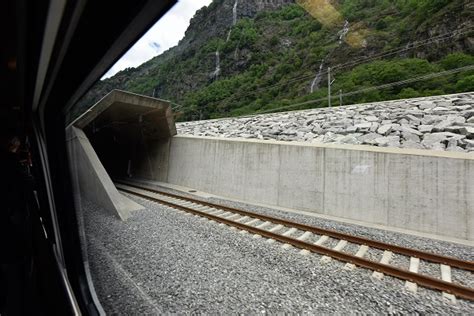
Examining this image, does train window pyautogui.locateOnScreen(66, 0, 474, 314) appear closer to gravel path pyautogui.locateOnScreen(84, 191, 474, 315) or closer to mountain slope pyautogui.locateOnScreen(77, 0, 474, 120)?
gravel path pyautogui.locateOnScreen(84, 191, 474, 315)

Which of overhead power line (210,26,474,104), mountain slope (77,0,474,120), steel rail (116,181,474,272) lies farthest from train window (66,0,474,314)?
overhead power line (210,26,474,104)

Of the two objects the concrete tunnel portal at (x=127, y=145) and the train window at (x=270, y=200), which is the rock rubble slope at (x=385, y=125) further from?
the concrete tunnel portal at (x=127, y=145)

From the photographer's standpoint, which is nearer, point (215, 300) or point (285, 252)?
point (215, 300)

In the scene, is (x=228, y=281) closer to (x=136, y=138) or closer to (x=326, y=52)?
(x=136, y=138)

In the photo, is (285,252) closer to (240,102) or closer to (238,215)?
(238,215)

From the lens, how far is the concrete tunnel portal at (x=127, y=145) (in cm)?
851

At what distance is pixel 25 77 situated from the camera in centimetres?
230

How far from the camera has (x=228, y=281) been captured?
4.64 m

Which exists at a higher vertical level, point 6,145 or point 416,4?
point 416,4

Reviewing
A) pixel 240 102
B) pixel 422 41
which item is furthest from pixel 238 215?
pixel 422 41

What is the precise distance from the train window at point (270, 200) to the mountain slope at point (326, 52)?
173 cm

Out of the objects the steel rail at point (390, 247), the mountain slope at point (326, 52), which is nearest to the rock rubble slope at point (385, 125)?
the steel rail at point (390, 247)

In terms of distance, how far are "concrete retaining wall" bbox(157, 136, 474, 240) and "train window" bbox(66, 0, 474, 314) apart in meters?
0.04

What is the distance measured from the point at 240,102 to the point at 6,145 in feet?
79.5
